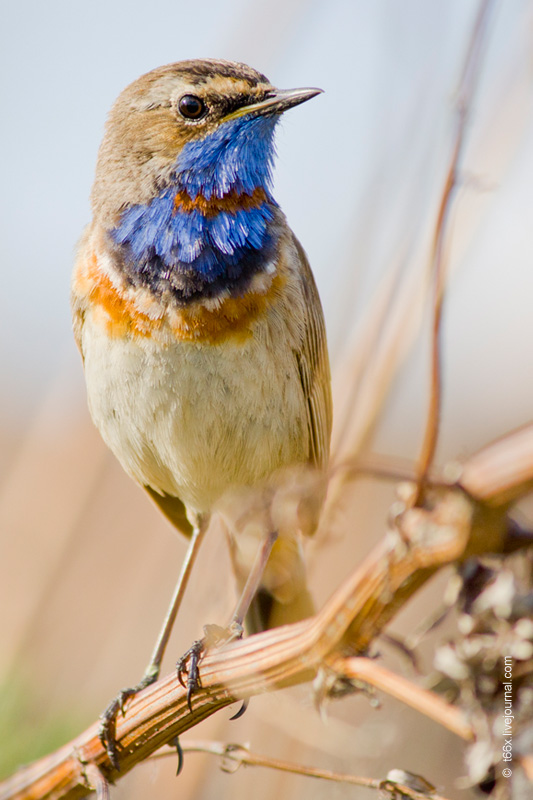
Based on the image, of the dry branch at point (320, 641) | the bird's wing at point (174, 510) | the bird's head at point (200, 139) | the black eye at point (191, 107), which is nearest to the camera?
the dry branch at point (320, 641)

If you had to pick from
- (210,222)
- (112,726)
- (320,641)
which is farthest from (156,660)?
(320,641)

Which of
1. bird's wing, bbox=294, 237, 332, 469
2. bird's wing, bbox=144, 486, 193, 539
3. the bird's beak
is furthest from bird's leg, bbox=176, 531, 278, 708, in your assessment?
the bird's beak

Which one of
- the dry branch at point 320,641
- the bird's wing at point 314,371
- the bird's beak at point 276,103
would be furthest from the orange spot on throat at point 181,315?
the dry branch at point 320,641

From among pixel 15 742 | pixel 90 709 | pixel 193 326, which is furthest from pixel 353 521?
pixel 15 742

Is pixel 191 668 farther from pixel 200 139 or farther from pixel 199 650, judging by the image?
pixel 200 139

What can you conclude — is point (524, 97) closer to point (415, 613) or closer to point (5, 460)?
point (415, 613)

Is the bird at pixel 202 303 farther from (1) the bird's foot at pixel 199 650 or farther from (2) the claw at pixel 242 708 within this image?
(2) the claw at pixel 242 708

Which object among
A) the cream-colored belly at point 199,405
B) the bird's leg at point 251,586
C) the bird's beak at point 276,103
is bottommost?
the bird's leg at point 251,586
